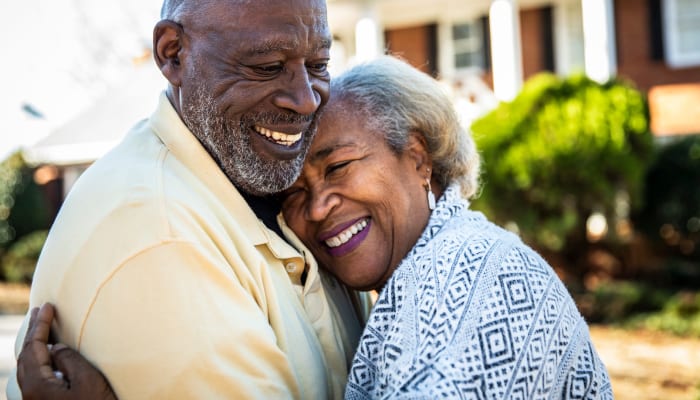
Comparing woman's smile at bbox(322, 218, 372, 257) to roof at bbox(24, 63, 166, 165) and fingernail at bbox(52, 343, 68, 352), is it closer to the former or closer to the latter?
fingernail at bbox(52, 343, 68, 352)

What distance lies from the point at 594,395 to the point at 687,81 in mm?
15098

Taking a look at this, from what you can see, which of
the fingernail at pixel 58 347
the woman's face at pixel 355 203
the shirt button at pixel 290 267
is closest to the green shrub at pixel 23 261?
the woman's face at pixel 355 203

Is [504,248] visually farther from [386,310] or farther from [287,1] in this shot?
[287,1]

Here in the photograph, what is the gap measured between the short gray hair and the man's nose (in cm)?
37

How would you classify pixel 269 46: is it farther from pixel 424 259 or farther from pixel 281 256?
pixel 424 259

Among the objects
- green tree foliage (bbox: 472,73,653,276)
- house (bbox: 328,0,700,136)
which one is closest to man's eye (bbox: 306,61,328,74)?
green tree foliage (bbox: 472,73,653,276)

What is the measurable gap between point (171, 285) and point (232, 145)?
0.61m

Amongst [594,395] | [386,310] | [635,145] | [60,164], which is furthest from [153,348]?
[60,164]

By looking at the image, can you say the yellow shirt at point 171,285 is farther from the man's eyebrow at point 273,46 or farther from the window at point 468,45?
the window at point 468,45

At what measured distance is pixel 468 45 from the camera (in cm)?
1814

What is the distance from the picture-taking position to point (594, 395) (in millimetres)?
2320

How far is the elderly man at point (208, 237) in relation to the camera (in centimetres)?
197

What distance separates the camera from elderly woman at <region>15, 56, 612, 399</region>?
2.05 meters

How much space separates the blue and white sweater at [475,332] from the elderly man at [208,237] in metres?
0.29
